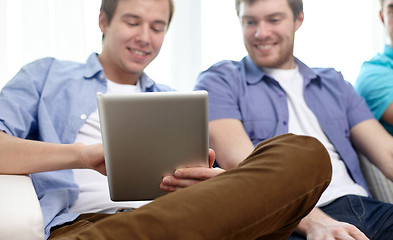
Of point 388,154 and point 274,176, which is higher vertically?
point 274,176

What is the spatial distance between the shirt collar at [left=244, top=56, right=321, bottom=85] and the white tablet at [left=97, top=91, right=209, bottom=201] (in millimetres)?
763

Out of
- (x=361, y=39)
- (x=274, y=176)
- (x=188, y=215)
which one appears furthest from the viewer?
(x=361, y=39)

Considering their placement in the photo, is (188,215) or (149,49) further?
(149,49)

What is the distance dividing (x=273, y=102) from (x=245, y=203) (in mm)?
935

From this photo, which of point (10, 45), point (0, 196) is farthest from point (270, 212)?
point (10, 45)

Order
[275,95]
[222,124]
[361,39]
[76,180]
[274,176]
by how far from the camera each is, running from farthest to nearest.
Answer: [361,39] → [275,95] → [222,124] → [76,180] → [274,176]

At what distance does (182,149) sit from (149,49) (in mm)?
726

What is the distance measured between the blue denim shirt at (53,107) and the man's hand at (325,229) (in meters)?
0.62

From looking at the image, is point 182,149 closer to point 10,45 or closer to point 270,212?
point 270,212

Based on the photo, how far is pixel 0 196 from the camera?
3.40ft

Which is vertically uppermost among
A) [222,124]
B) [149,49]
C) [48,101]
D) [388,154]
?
[149,49]

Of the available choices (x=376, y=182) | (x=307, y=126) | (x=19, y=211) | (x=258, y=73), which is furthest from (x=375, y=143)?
(x=19, y=211)

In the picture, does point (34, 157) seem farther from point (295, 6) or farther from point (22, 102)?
point (295, 6)

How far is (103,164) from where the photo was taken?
1276 millimetres
